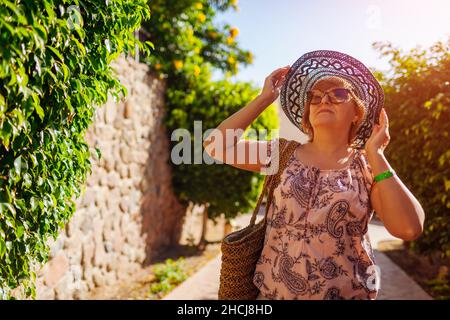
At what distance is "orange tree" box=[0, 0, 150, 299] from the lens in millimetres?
1896

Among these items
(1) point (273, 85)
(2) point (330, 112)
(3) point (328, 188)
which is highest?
(1) point (273, 85)

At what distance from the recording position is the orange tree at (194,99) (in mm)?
7469

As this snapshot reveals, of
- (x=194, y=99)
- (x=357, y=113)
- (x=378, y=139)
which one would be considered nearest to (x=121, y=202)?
(x=194, y=99)

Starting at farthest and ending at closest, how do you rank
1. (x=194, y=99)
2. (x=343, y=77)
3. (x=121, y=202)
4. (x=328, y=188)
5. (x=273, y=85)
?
(x=194, y=99) < (x=121, y=202) < (x=273, y=85) < (x=343, y=77) < (x=328, y=188)

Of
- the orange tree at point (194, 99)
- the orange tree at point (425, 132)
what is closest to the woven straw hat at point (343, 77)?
the orange tree at point (425, 132)

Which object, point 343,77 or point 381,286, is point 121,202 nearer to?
point 381,286

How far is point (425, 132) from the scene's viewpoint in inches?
197

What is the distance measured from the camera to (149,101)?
6.81 m

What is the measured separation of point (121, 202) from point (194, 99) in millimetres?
2439

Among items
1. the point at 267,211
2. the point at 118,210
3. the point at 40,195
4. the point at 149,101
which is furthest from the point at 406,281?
the point at 40,195

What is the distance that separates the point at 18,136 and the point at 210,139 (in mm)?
925

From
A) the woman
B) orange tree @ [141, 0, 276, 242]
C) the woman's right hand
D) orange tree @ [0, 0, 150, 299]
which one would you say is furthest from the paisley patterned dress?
orange tree @ [141, 0, 276, 242]

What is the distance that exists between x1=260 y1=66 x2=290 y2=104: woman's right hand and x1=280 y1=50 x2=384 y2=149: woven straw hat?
0.16 ft

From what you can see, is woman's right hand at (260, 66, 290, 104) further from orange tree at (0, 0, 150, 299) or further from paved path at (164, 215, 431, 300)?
paved path at (164, 215, 431, 300)
